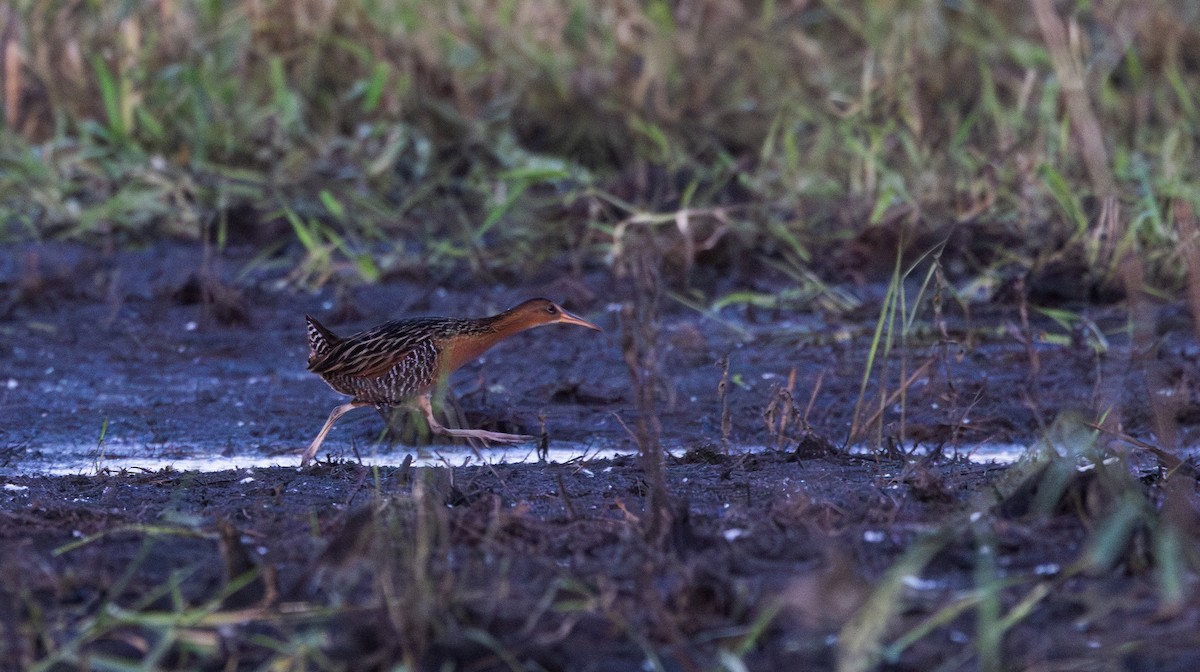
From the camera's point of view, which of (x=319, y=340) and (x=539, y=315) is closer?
(x=319, y=340)

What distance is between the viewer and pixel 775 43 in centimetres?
865

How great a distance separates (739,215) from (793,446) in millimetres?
2739

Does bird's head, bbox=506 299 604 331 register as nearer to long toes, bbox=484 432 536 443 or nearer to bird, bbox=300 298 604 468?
bird, bbox=300 298 604 468

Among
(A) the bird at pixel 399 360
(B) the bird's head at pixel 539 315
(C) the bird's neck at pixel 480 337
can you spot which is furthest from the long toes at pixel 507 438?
(B) the bird's head at pixel 539 315

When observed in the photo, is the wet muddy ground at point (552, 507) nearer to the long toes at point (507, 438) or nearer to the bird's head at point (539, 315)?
the long toes at point (507, 438)

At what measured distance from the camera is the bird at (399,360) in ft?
16.4

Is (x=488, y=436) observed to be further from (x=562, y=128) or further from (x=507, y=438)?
(x=562, y=128)

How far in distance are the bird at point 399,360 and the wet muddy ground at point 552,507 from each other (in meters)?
0.16

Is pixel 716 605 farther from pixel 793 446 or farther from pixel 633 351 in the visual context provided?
pixel 793 446

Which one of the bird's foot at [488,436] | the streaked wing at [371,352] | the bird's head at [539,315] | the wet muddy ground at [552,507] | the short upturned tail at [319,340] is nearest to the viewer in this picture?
the wet muddy ground at [552,507]

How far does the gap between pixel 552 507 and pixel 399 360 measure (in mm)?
1609

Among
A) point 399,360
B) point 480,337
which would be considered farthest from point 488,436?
point 480,337

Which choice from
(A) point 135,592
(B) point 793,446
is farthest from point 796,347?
(A) point 135,592

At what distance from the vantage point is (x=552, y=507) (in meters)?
3.52
